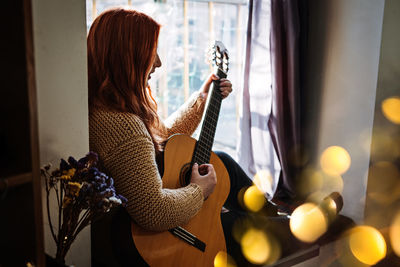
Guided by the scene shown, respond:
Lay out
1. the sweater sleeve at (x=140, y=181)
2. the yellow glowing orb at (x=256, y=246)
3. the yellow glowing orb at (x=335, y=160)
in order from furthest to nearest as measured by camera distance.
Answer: the yellow glowing orb at (x=335, y=160)
the yellow glowing orb at (x=256, y=246)
the sweater sleeve at (x=140, y=181)

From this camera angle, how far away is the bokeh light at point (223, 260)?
131cm

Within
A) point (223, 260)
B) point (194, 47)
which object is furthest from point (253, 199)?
point (194, 47)

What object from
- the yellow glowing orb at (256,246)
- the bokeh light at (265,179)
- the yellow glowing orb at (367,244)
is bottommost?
the yellow glowing orb at (367,244)

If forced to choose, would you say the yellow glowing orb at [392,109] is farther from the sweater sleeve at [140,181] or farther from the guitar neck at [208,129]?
the sweater sleeve at [140,181]

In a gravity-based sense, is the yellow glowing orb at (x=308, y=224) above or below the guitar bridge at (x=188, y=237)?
below

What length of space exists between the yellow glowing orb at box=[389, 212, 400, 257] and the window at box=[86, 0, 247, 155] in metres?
1.29

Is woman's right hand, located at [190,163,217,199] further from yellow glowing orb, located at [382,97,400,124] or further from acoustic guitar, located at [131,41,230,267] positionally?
yellow glowing orb, located at [382,97,400,124]

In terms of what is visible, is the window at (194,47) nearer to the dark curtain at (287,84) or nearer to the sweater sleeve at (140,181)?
the dark curtain at (287,84)

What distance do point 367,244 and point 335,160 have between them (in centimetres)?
53

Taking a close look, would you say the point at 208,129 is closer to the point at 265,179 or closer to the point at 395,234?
the point at 265,179

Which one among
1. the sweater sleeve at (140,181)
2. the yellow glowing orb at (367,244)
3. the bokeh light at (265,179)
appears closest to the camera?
the sweater sleeve at (140,181)

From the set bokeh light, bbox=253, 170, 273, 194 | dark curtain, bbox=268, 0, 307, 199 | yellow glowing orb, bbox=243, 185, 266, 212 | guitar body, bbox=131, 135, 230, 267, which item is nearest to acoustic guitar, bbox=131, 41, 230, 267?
guitar body, bbox=131, 135, 230, 267

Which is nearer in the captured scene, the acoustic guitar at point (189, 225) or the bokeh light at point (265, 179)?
the acoustic guitar at point (189, 225)

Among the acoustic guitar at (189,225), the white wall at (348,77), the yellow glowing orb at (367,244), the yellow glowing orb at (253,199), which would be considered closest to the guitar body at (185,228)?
the acoustic guitar at (189,225)
